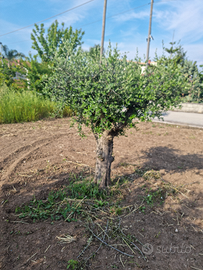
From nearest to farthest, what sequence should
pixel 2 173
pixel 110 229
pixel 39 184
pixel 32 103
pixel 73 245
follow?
pixel 73 245
pixel 110 229
pixel 39 184
pixel 2 173
pixel 32 103

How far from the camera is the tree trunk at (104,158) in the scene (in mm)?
3172

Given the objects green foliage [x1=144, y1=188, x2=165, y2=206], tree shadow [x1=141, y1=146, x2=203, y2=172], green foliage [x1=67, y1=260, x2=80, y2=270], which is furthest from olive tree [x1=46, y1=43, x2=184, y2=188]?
tree shadow [x1=141, y1=146, x2=203, y2=172]

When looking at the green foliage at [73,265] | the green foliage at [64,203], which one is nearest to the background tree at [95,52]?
the green foliage at [64,203]

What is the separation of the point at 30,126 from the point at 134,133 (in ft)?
12.7

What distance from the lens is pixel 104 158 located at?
10.5 feet

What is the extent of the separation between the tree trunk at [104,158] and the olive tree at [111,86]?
0.27 m

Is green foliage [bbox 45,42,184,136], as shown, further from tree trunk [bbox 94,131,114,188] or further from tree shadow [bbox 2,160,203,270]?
tree shadow [bbox 2,160,203,270]

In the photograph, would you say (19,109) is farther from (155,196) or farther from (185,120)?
(185,120)

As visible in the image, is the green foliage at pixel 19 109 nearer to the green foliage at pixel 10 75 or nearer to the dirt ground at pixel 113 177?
the dirt ground at pixel 113 177

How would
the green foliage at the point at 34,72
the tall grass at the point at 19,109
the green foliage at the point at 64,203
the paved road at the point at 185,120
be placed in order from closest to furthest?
the green foliage at the point at 64,203
the tall grass at the point at 19,109
the paved road at the point at 185,120
the green foliage at the point at 34,72

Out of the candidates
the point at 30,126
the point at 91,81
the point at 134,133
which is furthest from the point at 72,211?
the point at 30,126

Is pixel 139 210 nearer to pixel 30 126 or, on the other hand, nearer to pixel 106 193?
pixel 106 193

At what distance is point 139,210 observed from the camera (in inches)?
112

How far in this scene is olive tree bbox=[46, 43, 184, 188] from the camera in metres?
2.47
